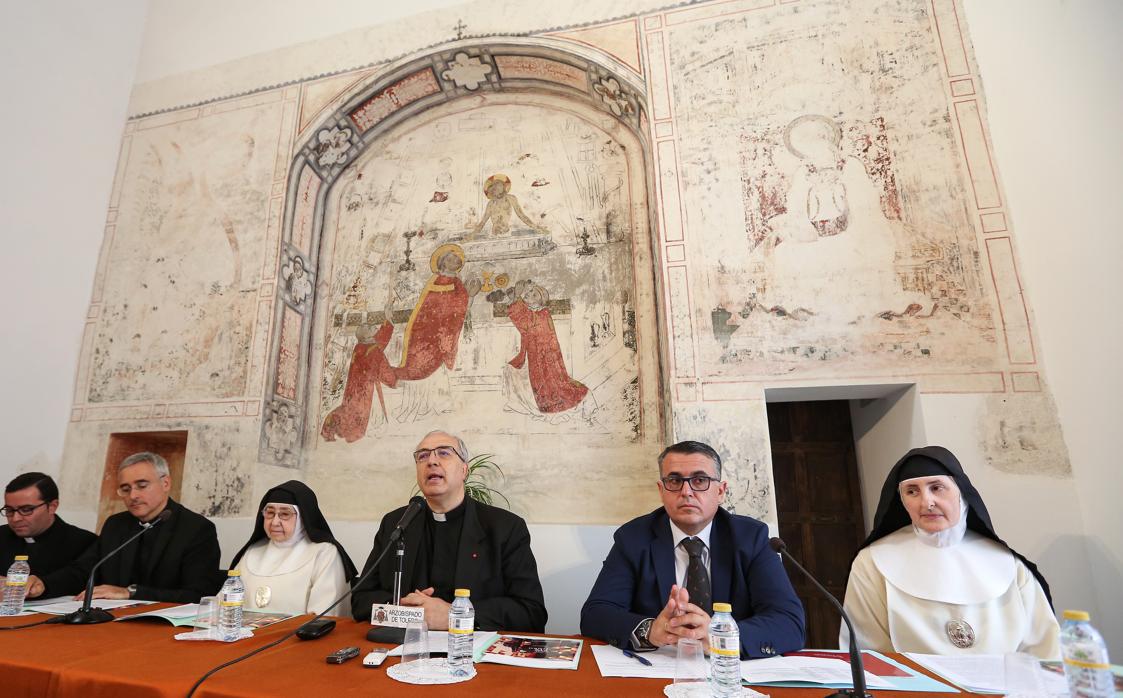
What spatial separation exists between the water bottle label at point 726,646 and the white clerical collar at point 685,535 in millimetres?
1097

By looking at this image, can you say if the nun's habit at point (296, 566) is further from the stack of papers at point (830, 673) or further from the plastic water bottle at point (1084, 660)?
the plastic water bottle at point (1084, 660)

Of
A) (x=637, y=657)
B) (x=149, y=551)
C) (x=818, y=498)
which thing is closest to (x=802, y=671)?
(x=637, y=657)

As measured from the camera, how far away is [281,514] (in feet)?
11.0

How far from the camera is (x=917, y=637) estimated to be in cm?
256

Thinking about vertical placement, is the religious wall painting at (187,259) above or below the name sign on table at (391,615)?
above

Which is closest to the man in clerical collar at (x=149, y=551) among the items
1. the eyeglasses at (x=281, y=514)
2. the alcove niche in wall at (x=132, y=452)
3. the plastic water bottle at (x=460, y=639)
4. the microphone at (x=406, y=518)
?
the eyeglasses at (x=281, y=514)

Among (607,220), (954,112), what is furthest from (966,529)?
(607,220)

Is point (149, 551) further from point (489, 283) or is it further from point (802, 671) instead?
point (802, 671)

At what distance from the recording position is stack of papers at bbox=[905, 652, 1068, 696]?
155 centimetres

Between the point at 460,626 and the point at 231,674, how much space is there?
27.2 inches

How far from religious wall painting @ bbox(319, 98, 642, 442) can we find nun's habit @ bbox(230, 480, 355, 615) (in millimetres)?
2191

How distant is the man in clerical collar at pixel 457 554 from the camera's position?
9.93ft

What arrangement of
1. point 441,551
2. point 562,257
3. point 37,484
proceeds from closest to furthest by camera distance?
point 441,551, point 37,484, point 562,257

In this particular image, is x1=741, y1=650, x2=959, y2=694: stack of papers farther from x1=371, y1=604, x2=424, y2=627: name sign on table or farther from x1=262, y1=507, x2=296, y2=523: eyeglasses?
x1=262, y1=507, x2=296, y2=523: eyeglasses
